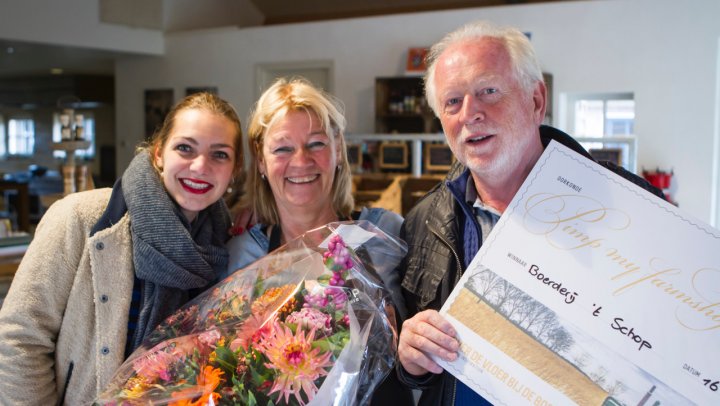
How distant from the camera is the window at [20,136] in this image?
17.1m

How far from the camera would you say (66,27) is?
10.3 m

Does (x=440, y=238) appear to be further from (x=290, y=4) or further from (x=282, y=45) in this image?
(x=290, y=4)

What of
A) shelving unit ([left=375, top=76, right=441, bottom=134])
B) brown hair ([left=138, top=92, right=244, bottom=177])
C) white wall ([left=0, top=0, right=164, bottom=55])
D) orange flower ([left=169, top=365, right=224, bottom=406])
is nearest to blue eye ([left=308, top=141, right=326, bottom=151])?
brown hair ([left=138, top=92, right=244, bottom=177])

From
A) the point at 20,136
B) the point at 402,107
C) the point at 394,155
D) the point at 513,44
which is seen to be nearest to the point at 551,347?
the point at 513,44

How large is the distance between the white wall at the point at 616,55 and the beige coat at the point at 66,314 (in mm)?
7753

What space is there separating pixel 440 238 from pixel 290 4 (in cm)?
1145

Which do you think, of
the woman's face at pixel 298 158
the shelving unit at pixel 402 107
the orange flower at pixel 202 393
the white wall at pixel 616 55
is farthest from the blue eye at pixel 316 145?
the shelving unit at pixel 402 107

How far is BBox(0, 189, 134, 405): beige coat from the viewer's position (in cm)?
140

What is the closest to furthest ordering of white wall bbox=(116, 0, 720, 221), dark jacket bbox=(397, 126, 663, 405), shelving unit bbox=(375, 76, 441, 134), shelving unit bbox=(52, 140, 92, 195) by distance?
dark jacket bbox=(397, 126, 663, 405) → shelving unit bbox=(52, 140, 92, 195) → white wall bbox=(116, 0, 720, 221) → shelving unit bbox=(375, 76, 441, 134)

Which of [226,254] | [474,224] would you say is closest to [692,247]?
[474,224]

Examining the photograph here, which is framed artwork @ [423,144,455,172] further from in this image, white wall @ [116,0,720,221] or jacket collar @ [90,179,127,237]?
jacket collar @ [90,179,127,237]

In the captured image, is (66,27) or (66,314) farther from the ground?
(66,27)

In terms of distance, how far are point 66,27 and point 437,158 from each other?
6917mm

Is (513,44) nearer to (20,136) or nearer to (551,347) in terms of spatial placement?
(551,347)
